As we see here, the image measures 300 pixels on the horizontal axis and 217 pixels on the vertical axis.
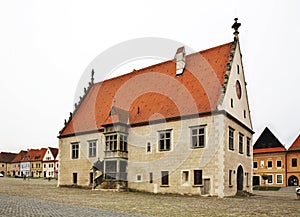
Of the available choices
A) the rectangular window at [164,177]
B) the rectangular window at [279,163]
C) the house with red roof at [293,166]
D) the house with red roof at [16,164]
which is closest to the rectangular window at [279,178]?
the house with red roof at [293,166]

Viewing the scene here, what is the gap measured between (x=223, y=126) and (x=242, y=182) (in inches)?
296

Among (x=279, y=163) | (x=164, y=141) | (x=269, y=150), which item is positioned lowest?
(x=279, y=163)

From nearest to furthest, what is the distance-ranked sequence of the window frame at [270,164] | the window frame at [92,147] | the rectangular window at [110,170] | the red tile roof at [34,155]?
the rectangular window at [110,170]
the window frame at [92,147]
the window frame at [270,164]
the red tile roof at [34,155]

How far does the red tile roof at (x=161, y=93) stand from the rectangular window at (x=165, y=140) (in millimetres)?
1551

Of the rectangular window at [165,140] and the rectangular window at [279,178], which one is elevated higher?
the rectangular window at [165,140]

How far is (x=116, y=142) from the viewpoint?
3309 centimetres

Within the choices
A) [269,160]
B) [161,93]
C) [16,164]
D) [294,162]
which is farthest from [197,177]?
[16,164]

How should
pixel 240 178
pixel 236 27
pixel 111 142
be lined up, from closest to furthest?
pixel 240 178 → pixel 236 27 → pixel 111 142

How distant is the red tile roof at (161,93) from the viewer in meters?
30.5

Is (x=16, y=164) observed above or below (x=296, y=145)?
below

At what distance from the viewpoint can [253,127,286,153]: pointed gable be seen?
64.8m

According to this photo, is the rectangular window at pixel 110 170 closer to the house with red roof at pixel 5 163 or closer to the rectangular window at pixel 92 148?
the rectangular window at pixel 92 148

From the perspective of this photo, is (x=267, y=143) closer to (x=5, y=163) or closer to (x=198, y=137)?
(x=198, y=137)

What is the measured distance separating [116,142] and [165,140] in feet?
16.8
